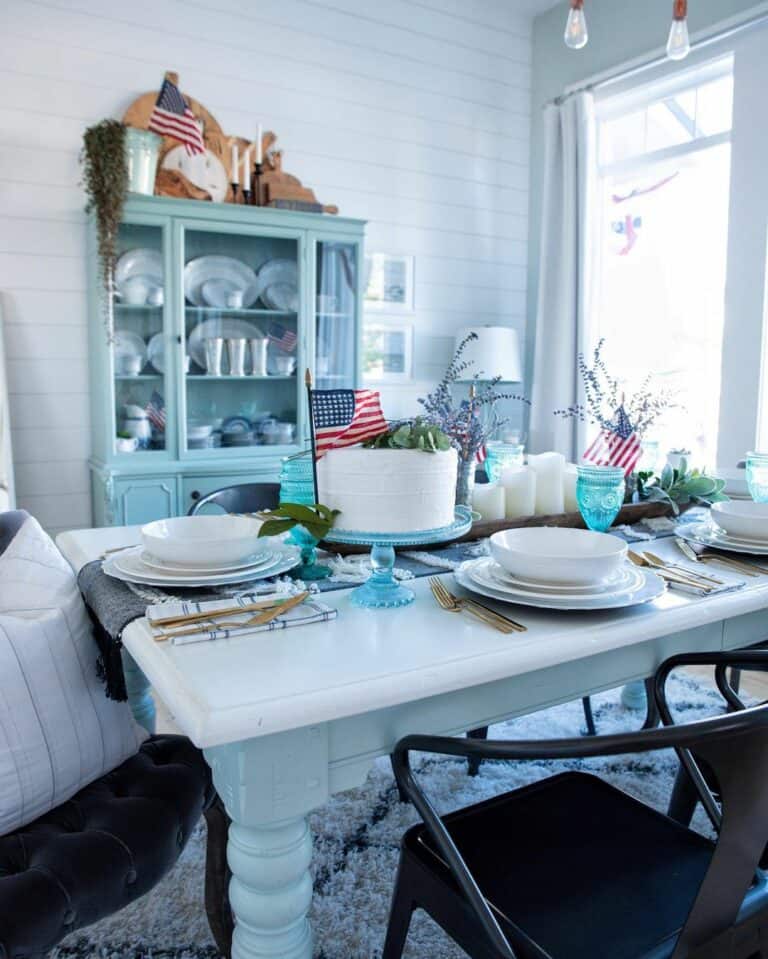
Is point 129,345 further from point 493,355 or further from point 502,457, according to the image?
point 502,457

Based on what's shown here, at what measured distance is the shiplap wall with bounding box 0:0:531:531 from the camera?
3143 mm

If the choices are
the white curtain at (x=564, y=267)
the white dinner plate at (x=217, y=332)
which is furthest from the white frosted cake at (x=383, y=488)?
the white curtain at (x=564, y=267)

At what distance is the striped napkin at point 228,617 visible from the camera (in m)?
1.06

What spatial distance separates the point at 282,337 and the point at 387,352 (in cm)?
73

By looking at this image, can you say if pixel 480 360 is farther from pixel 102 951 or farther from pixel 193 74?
pixel 102 951

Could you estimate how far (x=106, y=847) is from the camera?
3.59 ft

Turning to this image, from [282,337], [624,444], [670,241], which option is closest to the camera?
[624,444]

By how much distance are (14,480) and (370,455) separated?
258 cm

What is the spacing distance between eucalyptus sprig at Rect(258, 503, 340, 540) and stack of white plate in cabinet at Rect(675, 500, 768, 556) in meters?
0.83

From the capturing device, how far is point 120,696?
4.05 feet

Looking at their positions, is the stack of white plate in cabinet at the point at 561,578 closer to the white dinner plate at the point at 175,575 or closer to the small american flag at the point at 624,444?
the white dinner plate at the point at 175,575

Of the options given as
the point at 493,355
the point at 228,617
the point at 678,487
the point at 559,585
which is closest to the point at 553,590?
the point at 559,585

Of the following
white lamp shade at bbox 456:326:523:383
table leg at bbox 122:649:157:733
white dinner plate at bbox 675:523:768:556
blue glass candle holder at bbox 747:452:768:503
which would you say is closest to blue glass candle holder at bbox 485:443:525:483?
white dinner plate at bbox 675:523:768:556

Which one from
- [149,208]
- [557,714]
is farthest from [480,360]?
[557,714]
